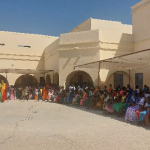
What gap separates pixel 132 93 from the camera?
845 centimetres

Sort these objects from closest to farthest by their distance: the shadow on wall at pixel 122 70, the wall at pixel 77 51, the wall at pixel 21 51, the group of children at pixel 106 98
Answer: the group of children at pixel 106 98
the wall at pixel 77 51
the shadow on wall at pixel 122 70
the wall at pixel 21 51

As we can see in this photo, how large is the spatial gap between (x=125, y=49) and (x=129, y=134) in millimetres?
10551

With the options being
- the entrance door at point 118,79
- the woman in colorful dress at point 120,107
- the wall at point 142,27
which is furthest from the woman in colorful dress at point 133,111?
the entrance door at point 118,79

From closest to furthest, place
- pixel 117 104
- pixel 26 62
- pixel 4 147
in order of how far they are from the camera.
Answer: pixel 4 147
pixel 117 104
pixel 26 62

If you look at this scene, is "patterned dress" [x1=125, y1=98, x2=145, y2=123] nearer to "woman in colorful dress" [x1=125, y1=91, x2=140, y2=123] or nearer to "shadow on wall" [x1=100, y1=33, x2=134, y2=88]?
"woman in colorful dress" [x1=125, y1=91, x2=140, y2=123]

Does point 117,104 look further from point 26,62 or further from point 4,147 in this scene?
point 26,62

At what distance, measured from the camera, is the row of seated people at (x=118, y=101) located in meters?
7.02

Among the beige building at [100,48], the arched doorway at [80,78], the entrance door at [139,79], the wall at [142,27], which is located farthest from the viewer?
the arched doorway at [80,78]

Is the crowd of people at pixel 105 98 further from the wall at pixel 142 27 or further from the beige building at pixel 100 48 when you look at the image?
the wall at pixel 142 27

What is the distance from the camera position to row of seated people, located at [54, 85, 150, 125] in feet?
23.0

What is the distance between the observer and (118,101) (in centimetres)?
894

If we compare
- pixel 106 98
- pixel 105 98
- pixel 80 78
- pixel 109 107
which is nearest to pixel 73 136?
pixel 109 107

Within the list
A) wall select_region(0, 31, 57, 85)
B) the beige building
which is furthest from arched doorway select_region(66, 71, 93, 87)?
wall select_region(0, 31, 57, 85)

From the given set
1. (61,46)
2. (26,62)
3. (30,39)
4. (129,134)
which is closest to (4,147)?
(129,134)
